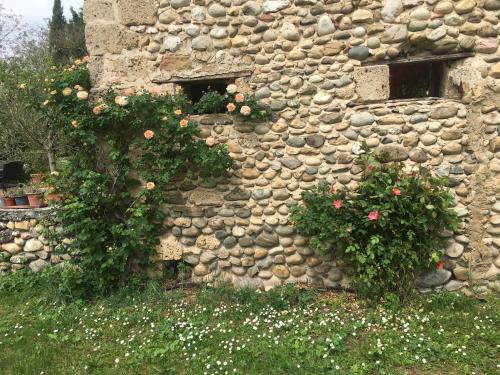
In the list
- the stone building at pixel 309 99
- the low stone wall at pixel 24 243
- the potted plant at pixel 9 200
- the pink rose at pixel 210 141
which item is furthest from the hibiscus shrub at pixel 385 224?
the potted plant at pixel 9 200

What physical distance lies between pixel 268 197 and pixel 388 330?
1.63 m

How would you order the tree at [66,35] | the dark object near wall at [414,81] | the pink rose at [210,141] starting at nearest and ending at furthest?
the pink rose at [210,141] < the dark object near wall at [414,81] < the tree at [66,35]

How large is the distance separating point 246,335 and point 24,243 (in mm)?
3176

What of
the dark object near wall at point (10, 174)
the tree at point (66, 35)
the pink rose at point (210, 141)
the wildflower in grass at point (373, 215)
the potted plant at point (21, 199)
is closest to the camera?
the wildflower in grass at point (373, 215)

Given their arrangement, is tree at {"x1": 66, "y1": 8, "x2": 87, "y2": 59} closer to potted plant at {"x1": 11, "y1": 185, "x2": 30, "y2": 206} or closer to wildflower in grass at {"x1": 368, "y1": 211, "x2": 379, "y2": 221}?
potted plant at {"x1": 11, "y1": 185, "x2": 30, "y2": 206}

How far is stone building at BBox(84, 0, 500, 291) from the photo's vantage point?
10.1 ft

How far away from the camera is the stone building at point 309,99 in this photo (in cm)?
307

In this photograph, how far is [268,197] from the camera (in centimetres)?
346

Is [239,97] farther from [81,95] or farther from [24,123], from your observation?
[24,123]

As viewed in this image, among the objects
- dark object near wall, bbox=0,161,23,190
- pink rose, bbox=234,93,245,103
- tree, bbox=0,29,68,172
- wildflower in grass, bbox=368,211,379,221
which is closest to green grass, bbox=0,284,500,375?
wildflower in grass, bbox=368,211,379,221

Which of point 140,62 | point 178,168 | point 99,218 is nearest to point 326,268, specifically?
point 178,168

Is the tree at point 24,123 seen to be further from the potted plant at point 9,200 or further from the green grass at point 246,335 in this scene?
the green grass at point 246,335

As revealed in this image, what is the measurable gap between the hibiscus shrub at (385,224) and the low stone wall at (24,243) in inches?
124

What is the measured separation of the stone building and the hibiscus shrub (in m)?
0.21
